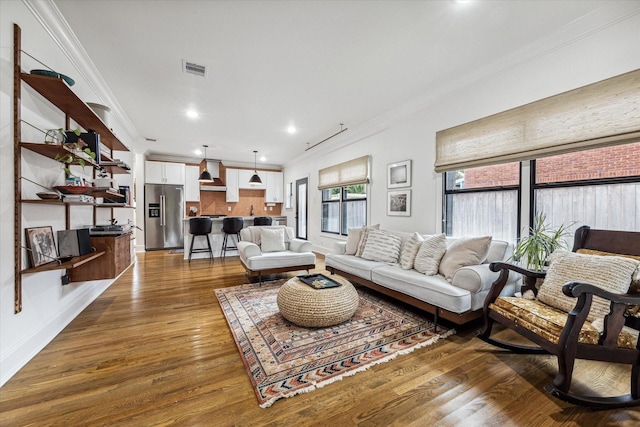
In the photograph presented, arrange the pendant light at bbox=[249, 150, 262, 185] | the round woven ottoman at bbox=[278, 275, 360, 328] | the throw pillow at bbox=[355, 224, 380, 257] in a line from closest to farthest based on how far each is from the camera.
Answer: the round woven ottoman at bbox=[278, 275, 360, 328]
the throw pillow at bbox=[355, 224, 380, 257]
the pendant light at bbox=[249, 150, 262, 185]

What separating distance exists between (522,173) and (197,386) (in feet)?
11.4

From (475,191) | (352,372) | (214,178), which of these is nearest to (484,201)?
(475,191)

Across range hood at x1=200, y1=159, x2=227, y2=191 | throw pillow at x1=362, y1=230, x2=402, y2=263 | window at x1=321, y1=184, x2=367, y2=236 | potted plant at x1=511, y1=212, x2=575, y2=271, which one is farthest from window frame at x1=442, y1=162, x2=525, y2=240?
range hood at x1=200, y1=159, x2=227, y2=191

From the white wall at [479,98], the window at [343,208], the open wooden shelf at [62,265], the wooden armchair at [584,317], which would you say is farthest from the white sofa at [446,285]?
the open wooden shelf at [62,265]

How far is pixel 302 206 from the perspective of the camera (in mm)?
7680

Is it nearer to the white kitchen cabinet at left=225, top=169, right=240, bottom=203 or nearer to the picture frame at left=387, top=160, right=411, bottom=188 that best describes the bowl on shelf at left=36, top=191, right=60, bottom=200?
the picture frame at left=387, top=160, right=411, bottom=188

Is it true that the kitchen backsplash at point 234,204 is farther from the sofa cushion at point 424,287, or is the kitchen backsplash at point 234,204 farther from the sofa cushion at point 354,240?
the sofa cushion at point 424,287

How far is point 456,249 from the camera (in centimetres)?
266

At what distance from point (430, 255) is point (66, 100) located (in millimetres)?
3703

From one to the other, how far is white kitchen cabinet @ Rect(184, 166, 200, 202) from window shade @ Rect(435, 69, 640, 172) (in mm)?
6742

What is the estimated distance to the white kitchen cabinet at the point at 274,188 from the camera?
857 cm

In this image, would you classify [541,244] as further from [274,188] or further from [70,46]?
[274,188]

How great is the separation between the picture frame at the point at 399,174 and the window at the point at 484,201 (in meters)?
0.59

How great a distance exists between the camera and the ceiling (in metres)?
2.07
